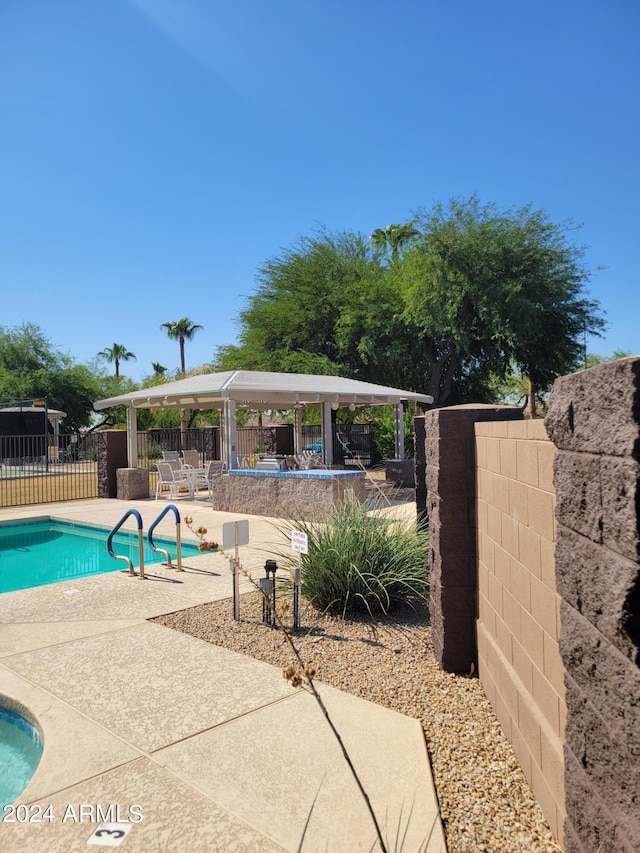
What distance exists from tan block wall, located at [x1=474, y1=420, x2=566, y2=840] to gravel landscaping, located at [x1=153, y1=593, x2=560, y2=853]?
0.38 ft

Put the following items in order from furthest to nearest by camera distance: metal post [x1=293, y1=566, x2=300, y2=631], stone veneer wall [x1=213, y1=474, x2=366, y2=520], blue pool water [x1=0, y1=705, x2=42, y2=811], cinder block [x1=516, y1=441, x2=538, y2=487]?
stone veneer wall [x1=213, y1=474, x2=366, y2=520] → metal post [x1=293, y1=566, x2=300, y2=631] → blue pool water [x1=0, y1=705, x2=42, y2=811] → cinder block [x1=516, y1=441, x2=538, y2=487]

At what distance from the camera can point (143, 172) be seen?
21766mm

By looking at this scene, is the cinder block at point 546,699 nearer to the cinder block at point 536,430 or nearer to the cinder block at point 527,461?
the cinder block at point 527,461

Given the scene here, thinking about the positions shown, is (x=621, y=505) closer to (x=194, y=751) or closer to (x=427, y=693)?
(x=194, y=751)

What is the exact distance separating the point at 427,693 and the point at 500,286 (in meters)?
19.2

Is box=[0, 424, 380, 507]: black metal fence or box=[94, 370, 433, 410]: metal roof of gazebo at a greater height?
box=[94, 370, 433, 410]: metal roof of gazebo

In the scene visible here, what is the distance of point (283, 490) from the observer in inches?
516

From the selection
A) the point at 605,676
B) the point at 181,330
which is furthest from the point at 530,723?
the point at 181,330

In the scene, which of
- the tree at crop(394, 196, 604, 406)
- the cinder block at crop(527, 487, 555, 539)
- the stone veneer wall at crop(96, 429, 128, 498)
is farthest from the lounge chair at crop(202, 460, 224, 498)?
the cinder block at crop(527, 487, 555, 539)

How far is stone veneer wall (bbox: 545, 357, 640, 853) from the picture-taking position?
5.16 ft

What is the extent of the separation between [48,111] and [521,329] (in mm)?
15761

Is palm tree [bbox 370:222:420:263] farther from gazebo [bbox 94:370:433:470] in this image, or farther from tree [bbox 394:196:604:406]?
gazebo [bbox 94:370:433:470]

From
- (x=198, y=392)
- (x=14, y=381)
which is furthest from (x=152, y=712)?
(x=14, y=381)

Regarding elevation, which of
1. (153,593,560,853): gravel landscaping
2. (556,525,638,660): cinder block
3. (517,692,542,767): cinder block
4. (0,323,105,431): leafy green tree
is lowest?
(153,593,560,853): gravel landscaping
